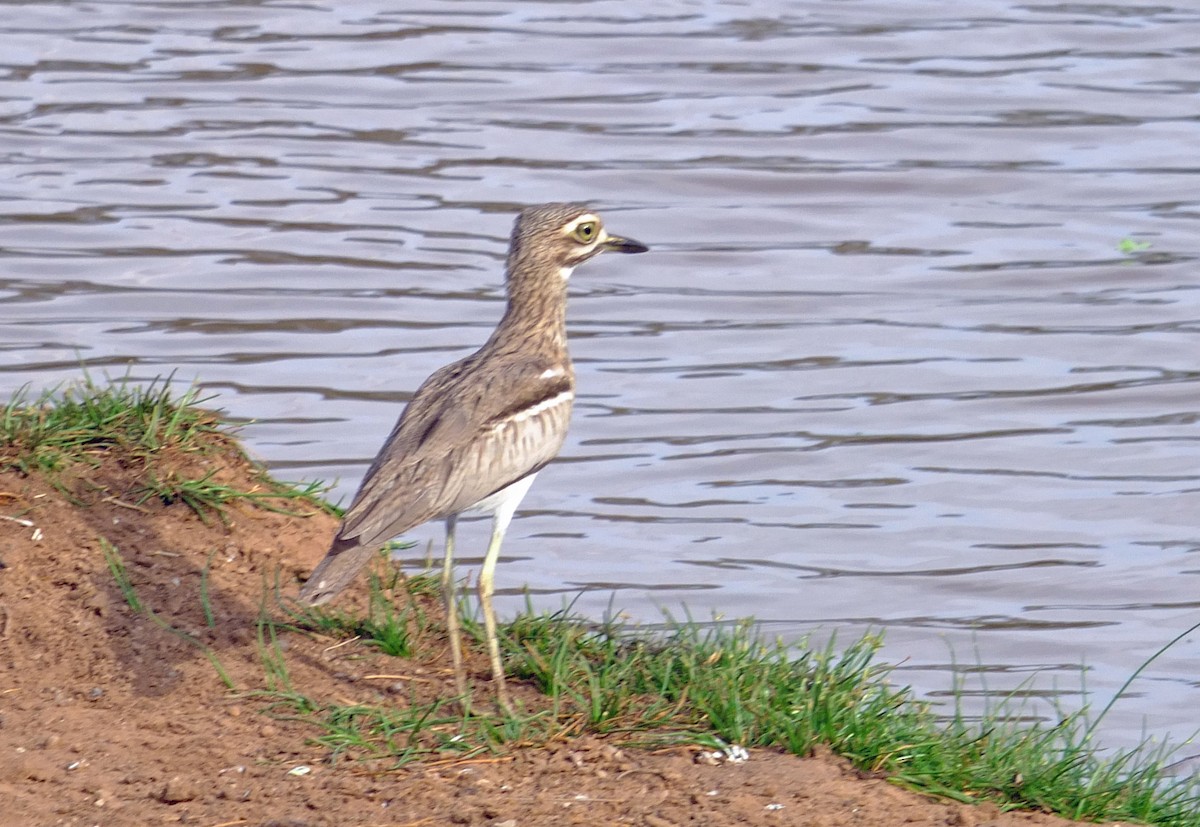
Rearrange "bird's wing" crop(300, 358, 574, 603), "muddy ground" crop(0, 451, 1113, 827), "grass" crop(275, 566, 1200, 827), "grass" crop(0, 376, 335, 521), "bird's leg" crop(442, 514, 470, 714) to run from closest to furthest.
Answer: "muddy ground" crop(0, 451, 1113, 827), "grass" crop(275, 566, 1200, 827), "bird's wing" crop(300, 358, 574, 603), "bird's leg" crop(442, 514, 470, 714), "grass" crop(0, 376, 335, 521)

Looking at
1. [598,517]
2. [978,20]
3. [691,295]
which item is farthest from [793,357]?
[978,20]

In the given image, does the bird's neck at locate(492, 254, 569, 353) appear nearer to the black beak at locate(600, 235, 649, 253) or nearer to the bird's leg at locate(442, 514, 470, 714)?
the black beak at locate(600, 235, 649, 253)

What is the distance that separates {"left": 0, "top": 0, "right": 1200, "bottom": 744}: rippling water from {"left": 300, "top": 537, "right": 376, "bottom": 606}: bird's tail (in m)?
3.11

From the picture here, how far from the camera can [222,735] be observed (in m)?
5.47

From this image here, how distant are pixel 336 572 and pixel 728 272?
27.6ft

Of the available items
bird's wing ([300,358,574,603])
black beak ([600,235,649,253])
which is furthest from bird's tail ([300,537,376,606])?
A: black beak ([600,235,649,253])

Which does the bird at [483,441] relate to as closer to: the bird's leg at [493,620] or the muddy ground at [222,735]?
the bird's leg at [493,620]

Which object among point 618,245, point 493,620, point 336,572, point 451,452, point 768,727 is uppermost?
point 618,245

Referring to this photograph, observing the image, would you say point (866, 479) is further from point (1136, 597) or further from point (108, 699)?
point (108, 699)

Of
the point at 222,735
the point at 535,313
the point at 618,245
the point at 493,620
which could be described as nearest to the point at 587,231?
the point at 618,245

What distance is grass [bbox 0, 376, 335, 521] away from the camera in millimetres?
6438

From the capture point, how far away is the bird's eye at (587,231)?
6.69 meters

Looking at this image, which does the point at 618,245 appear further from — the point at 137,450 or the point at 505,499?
the point at 137,450

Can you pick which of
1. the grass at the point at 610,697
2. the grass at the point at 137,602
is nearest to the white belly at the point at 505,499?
the grass at the point at 610,697
